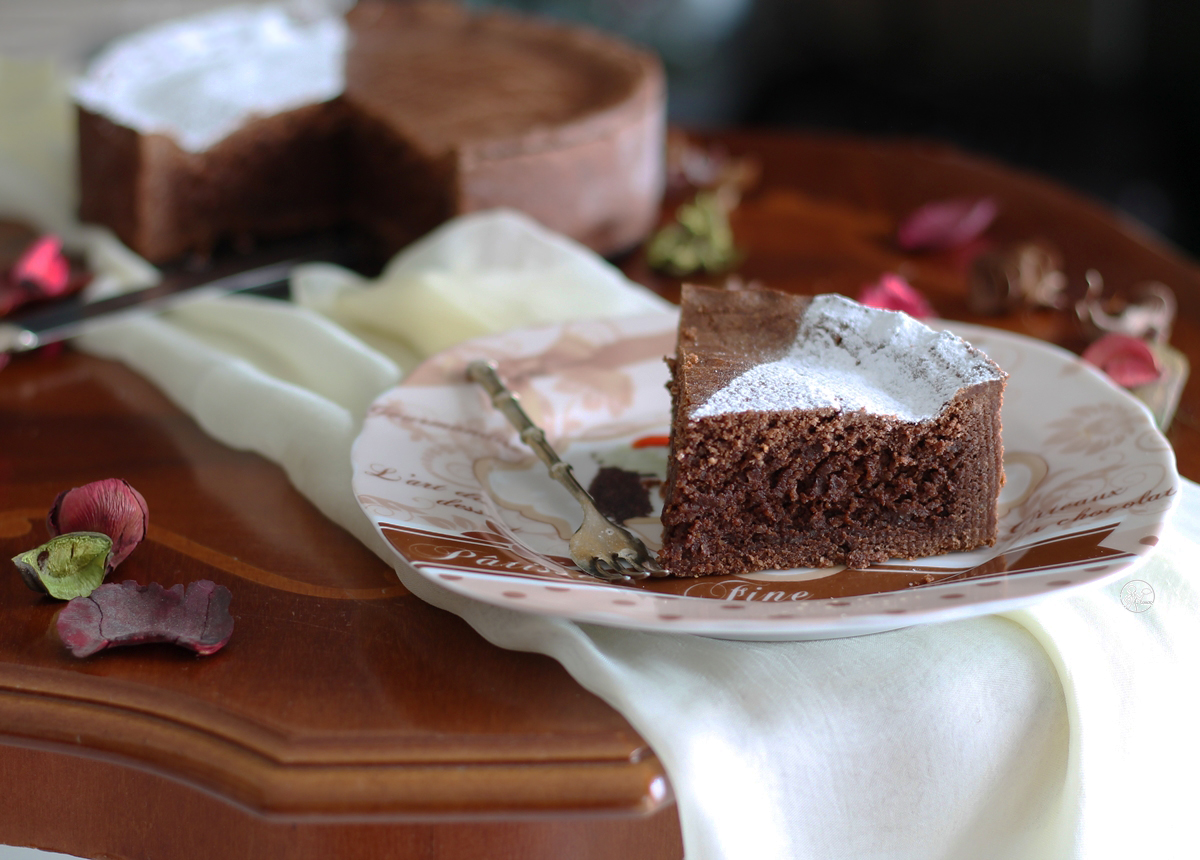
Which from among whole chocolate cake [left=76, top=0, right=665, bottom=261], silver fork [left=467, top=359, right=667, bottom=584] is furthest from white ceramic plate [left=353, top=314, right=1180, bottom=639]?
whole chocolate cake [left=76, top=0, right=665, bottom=261]

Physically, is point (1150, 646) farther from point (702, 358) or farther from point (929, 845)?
point (702, 358)

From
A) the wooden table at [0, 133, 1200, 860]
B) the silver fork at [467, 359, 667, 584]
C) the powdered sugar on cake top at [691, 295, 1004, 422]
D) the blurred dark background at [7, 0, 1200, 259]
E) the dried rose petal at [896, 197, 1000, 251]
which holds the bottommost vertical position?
the blurred dark background at [7, 0, 1200, 259]

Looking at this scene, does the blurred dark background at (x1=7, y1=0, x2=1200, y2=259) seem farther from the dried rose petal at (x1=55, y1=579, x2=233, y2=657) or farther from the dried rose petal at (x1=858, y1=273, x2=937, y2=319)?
the dried rose petal at (x1=55, y1=579, x2=233, y2=657)

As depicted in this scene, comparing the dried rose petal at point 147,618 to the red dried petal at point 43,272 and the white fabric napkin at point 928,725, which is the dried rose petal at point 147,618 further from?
the red dried petal at point 43,272

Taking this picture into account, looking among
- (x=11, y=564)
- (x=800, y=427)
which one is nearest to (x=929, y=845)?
(x=800, y=427)

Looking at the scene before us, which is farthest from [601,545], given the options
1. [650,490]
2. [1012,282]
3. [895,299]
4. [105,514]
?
[1012,282]

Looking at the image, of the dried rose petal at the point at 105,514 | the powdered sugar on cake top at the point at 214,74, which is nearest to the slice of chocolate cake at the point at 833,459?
the dried rose petal at the point at 105,514
